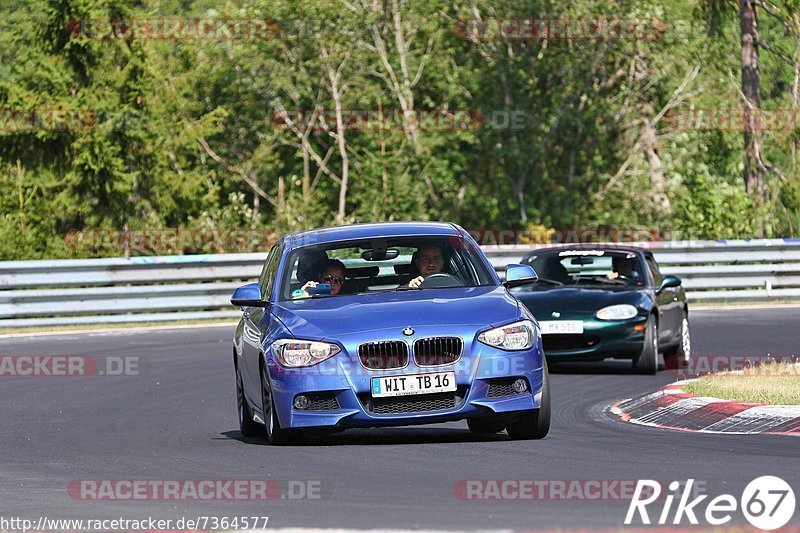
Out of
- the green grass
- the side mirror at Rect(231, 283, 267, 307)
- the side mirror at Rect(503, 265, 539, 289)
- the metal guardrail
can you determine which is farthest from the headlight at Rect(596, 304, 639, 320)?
the metal guardrail

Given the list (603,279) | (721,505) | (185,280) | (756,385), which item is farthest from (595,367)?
(721,505)

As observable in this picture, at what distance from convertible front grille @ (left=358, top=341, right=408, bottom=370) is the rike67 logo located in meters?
2.48

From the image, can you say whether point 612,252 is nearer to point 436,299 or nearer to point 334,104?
point 436,299

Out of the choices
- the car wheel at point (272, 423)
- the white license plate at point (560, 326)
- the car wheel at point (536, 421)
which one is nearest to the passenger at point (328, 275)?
the car wheel at point (272, 423)

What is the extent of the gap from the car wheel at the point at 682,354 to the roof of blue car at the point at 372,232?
6.39m

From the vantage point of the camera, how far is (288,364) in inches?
421

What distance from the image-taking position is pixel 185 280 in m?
26.4

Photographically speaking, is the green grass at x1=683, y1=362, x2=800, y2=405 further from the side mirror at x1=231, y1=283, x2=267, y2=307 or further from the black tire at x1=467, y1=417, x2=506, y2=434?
the side mirror at x1=231, y1=283, x2=267, y2=307

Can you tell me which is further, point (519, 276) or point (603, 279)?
point (603, 279)

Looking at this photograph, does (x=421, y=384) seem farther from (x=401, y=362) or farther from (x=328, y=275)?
(x=328, y=275)

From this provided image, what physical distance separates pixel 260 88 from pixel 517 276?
3581 centimetres

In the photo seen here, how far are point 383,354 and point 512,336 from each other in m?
0.83

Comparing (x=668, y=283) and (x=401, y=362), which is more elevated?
(x=401, y=362)

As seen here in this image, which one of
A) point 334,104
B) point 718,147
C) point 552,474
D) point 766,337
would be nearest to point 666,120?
point 718,147
